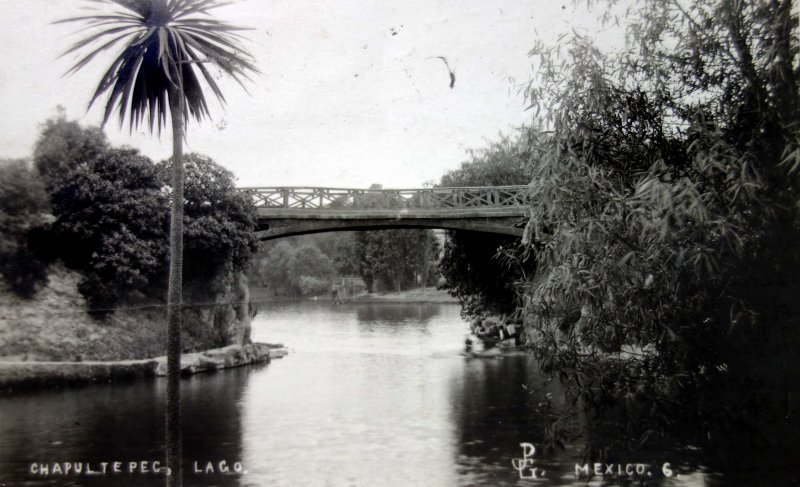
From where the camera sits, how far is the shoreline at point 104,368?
13.1 metres

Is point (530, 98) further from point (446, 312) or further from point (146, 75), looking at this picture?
point (446, 312)

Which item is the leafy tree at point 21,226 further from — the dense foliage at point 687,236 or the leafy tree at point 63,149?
the dense foliage at point 687,236

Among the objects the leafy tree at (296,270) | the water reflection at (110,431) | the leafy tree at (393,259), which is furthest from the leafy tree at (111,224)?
the leafy tree at (296,270)

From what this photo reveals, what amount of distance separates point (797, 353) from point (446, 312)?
34.5 meters

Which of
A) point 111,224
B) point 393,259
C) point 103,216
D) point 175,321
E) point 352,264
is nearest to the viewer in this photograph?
point 175,321

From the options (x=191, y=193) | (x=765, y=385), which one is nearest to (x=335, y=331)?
(x=191, y=193)

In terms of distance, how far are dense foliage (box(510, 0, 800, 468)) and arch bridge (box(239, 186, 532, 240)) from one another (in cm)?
1182

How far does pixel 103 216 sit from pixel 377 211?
7703mm

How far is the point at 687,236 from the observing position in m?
5.32

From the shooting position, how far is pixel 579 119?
20.9 ft

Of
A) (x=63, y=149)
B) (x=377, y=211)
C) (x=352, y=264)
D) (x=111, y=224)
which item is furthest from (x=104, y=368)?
(x=352, y=264)

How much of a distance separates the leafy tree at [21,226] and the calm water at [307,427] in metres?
2.69

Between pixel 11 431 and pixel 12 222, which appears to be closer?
pixel 11 431

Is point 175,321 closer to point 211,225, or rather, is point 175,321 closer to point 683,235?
point 683,235
